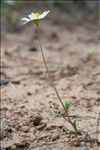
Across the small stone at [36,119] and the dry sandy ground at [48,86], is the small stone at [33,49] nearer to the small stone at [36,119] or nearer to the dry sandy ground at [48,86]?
the dry sandy ground at [48,86]

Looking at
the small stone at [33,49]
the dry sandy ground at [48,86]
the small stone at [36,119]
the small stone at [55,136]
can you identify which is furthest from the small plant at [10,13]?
the small stone at [55,136]

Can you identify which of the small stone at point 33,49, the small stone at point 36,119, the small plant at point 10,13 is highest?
the small stone at point 36,119

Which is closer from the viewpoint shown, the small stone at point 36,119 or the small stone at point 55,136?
the small stone at point 55,136

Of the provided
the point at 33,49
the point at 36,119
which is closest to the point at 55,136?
the point at 36,119

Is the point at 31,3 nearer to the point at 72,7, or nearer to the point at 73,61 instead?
the point at 72,7

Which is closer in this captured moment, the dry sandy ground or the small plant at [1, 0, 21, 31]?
the dry sandy ground

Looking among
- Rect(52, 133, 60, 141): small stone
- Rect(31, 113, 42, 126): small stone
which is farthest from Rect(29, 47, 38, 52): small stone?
Rect(52, 133, 60, 141): small stone

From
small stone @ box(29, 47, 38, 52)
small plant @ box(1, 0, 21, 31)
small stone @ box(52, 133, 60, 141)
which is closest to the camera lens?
small stone @ box(52, 133, 60, 141)

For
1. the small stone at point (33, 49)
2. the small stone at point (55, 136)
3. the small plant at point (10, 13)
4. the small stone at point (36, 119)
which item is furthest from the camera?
the small plant at point (10, 13)

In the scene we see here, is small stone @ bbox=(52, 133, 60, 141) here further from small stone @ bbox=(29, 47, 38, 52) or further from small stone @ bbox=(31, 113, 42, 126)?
small stone @ bbox=(29, 47, 38, 52)
